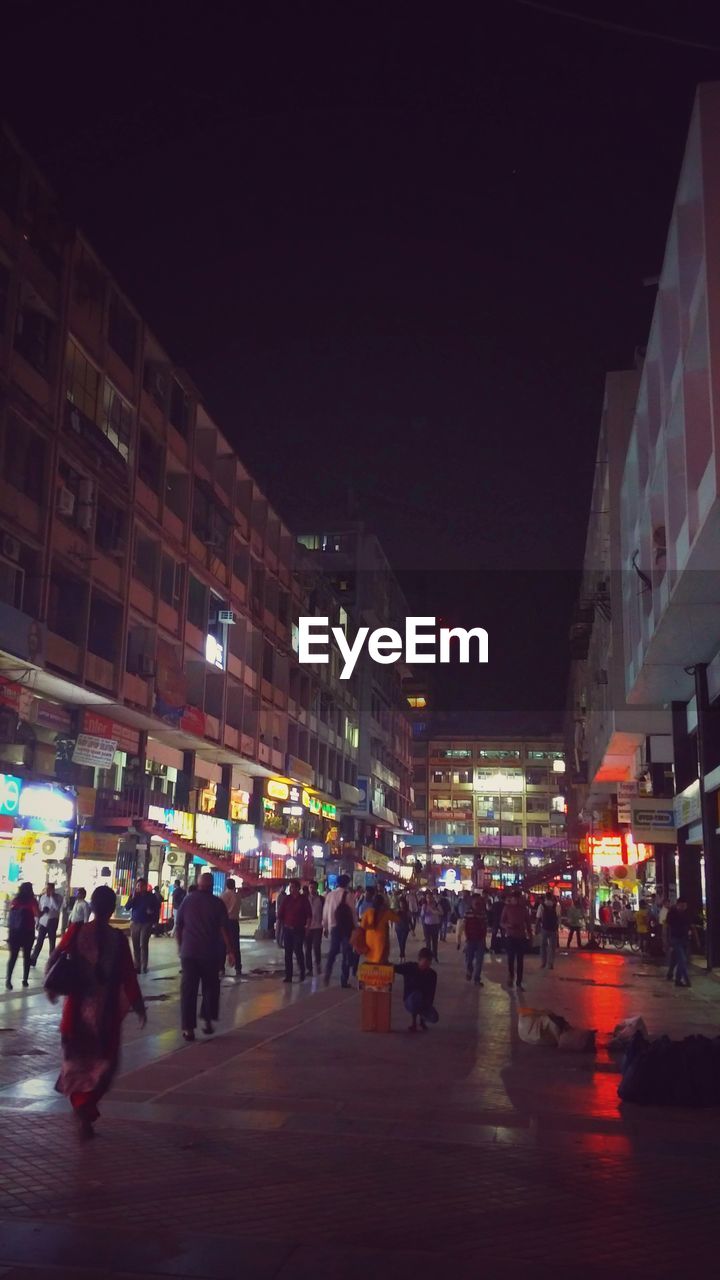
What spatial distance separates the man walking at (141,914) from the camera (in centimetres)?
1866

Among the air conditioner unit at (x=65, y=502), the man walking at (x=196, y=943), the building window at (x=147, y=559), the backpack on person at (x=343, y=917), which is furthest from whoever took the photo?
the building window at (x=147, y=559)

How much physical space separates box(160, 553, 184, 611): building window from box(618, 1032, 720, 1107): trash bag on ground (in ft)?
93.4

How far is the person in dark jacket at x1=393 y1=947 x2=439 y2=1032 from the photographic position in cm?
1358

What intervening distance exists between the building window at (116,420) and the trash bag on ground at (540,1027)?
22.3 metres

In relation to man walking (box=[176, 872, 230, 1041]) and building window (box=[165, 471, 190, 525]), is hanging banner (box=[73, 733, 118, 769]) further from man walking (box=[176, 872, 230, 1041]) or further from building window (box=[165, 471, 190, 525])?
man walking (box=[176, 872, 230, 1041])

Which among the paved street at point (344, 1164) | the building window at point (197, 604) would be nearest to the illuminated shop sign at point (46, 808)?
the building window at point (197, 604)

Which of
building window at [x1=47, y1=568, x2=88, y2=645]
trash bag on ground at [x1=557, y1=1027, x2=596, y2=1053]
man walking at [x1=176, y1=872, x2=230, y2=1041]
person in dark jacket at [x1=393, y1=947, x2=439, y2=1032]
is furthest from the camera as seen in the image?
building window at [x1=47, y1=568, x2=88, y2=645]

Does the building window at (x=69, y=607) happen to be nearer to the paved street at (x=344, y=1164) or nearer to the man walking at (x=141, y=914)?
the man walking at (x=141, y=914)

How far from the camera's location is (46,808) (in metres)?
27.5

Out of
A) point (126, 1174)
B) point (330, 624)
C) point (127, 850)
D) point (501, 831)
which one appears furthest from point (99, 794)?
point (501, 831)

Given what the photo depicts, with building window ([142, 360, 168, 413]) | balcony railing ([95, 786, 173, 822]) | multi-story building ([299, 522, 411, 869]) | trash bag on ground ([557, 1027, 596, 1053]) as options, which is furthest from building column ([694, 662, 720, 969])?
multi-story building ([299, 522, 411, 869])

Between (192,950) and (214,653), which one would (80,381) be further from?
(192,950)

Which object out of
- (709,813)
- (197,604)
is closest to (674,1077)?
(709,813)

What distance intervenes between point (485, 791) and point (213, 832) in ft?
310
